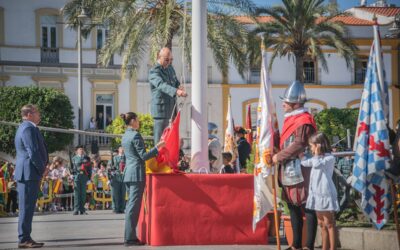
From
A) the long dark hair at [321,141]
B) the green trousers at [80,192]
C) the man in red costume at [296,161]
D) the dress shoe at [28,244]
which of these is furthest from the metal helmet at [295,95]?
the green trousers at [80,192]

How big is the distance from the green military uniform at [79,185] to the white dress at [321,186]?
12.2 m

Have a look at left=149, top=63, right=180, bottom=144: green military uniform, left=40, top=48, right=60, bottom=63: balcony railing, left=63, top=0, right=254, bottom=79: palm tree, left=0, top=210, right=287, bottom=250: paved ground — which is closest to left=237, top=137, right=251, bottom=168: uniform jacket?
left=0, top=210, right=287, bottom=250: paved ground

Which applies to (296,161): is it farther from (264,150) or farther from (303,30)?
(303,30)

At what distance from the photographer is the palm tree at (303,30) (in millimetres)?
41812

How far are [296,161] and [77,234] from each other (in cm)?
503

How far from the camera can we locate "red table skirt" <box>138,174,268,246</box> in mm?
10664

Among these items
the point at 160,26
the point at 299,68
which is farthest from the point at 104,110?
the point at 160,26

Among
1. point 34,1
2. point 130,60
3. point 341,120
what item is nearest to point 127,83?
point 34,1

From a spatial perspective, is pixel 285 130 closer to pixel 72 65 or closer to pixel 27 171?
pixel 27 171

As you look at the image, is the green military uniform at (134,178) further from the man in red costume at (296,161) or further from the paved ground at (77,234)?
the man in red costume at (296,161)

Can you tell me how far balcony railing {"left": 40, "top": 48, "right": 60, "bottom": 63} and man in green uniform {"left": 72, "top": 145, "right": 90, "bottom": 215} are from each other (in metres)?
31.8

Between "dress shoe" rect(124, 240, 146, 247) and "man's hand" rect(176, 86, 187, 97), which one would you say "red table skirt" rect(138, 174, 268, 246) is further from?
"man's hand" rect(176, 86, 187, 97)

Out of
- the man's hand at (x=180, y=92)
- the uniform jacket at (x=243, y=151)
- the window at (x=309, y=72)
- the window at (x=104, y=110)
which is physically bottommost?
the uniform jacket at (x=243, y=151)

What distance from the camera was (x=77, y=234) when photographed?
1324cm
